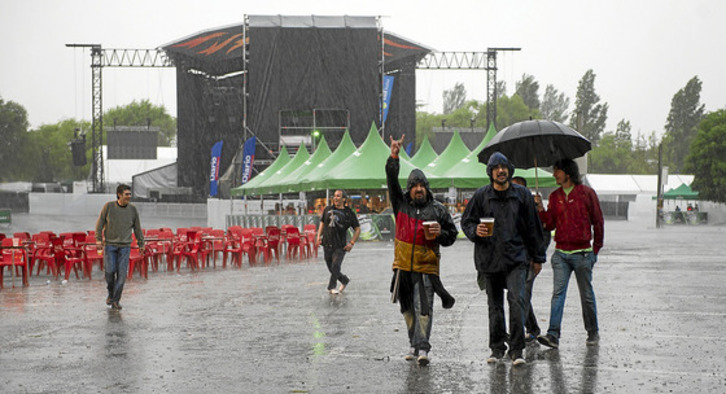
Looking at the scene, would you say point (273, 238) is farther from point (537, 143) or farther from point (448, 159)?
point (537, 143)

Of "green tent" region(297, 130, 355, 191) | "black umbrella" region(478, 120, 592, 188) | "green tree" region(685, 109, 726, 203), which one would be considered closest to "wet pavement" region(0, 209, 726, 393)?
"black umbrella" region(478, 120, 592, 188)

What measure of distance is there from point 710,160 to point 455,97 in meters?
120

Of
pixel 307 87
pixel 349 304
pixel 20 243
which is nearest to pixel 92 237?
pixel 20 243

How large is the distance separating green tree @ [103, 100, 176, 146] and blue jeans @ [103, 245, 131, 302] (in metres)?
117

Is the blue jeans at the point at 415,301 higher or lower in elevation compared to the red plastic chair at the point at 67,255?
higher

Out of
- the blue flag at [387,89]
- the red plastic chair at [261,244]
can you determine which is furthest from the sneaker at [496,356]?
the blue flag at [387,89]

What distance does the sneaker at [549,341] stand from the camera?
8805mm

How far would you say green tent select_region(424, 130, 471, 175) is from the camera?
34406 millimetres

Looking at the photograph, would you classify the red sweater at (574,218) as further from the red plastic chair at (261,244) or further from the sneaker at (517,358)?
the red plastic chair at (261,244)

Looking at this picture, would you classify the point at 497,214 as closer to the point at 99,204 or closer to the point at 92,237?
the point at 92,237

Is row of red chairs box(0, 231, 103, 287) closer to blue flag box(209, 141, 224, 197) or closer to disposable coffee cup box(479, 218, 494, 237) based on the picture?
disposable coffee cup box(479, 218, 494, 237)

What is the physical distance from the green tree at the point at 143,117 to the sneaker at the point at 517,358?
123m

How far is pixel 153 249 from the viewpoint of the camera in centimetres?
2042

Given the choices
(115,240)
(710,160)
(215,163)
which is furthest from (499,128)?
(115,240)
